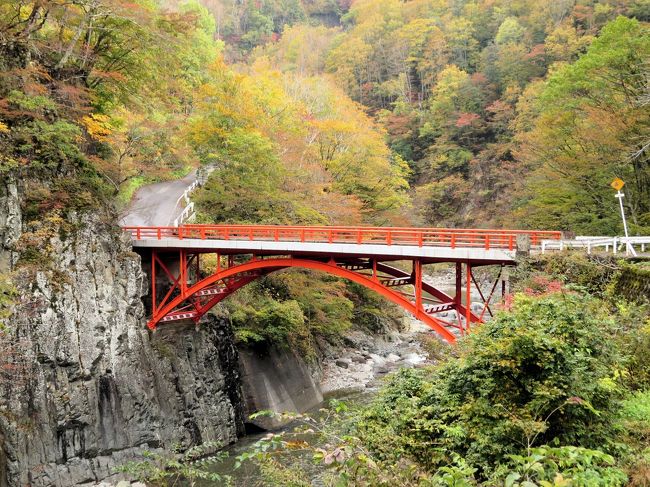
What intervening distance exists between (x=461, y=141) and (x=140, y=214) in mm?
33253

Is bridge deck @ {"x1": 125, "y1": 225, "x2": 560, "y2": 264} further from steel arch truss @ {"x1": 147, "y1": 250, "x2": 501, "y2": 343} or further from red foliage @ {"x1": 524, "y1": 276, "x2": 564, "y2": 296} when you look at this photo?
red foliage @ {"x1": 524, "y1": 276, "x2": 564, "y2": 296}

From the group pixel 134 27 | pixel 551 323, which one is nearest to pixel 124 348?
pixel 134 27

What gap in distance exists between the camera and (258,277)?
19688 mm

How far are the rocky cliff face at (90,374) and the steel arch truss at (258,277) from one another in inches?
47.7

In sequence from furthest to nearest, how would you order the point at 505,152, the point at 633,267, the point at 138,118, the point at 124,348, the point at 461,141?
the point at 461,141 < the point at 505,152 < the point at 138,118 < the point at 124,348 < the point at 633,267

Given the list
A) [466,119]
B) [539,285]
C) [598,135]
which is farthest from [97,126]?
[466,119]

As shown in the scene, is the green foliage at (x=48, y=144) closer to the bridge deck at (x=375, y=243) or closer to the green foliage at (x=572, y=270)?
the bridge deck at (x=375, y=243)

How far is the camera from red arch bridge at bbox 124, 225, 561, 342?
1424cm

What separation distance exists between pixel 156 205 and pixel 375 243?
19149 mm

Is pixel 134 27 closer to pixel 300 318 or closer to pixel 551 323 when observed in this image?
pixel 300 318

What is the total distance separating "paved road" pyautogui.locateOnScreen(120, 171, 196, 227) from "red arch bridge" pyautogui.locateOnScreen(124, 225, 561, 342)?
595 centimetres

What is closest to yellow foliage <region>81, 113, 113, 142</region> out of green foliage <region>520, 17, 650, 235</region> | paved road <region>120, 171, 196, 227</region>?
paved road <region>120, 171, 196, 227</region>

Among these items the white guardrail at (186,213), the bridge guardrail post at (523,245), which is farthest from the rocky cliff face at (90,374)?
the bridge guardrail post at (523,245)

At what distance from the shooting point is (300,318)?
914 inches
